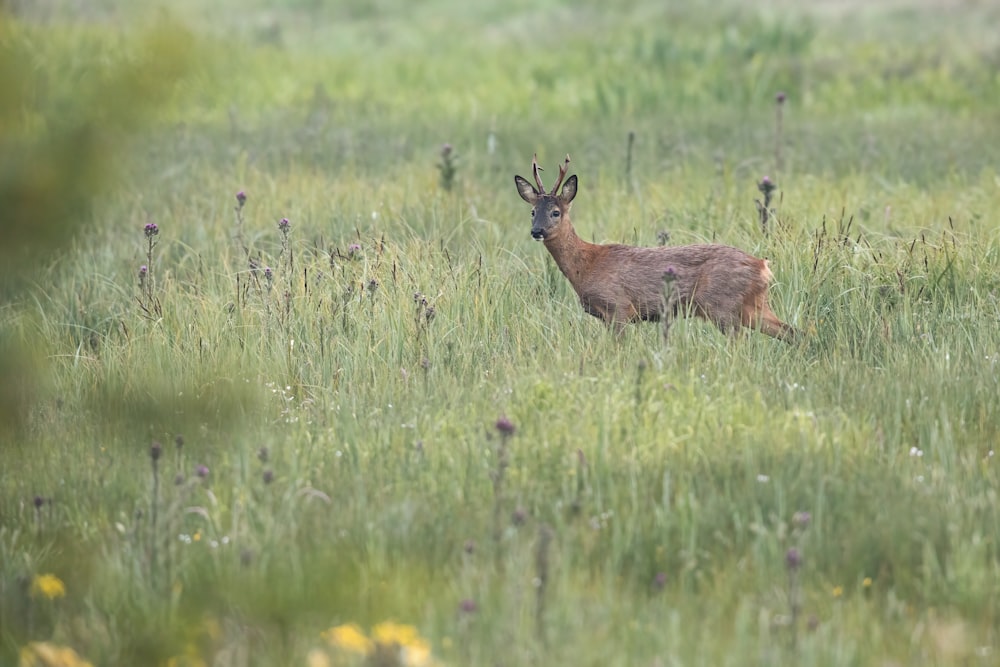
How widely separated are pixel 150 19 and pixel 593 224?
552cm

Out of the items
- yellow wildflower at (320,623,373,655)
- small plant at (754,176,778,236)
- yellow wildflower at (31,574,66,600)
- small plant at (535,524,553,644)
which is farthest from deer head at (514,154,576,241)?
yellow wildflower at (320,623,373,655)

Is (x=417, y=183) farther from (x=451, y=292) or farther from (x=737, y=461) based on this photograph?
(x=737, y=461)

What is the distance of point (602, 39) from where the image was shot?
1734cm

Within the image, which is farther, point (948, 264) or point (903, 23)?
point (903, 23)

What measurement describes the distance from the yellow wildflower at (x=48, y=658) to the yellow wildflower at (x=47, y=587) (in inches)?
15.9

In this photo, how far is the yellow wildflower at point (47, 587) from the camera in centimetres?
367

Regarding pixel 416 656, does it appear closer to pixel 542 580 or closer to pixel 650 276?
pixel 542 580

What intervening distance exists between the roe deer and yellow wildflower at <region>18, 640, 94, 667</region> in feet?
11.3

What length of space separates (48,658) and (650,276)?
4.08 m

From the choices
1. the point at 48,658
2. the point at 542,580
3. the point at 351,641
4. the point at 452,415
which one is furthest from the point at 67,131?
the point at 452,415

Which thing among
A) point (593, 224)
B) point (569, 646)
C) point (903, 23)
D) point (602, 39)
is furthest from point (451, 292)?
point (903, 23)

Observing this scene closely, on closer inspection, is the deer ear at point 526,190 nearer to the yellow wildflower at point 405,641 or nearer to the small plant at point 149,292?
the small plant at point 149,292

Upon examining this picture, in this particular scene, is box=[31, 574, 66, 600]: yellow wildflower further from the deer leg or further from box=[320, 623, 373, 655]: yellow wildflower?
the deer leg

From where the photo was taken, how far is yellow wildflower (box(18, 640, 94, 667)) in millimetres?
3141
